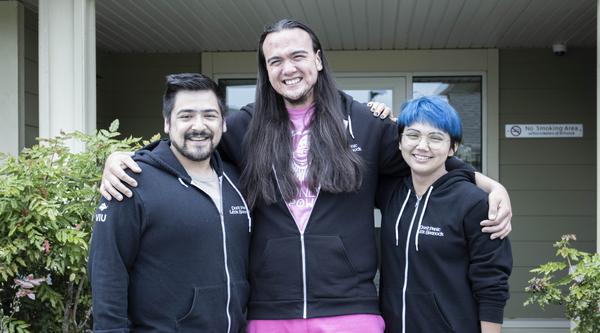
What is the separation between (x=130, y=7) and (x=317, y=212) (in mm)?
3143

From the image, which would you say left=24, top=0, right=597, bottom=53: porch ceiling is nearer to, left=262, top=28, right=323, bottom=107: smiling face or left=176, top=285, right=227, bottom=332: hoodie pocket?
left=262, top=28, right=323, bottom=107: smiling face

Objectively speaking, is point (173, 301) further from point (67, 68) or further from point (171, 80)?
point (67, 68)

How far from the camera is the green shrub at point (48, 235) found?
9.69ft

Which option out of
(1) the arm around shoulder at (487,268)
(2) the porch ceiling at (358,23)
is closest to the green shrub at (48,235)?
(1) the arm around shoulder at (487,268)

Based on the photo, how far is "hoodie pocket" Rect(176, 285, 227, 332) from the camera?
203 centimetres

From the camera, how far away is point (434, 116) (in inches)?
88.9

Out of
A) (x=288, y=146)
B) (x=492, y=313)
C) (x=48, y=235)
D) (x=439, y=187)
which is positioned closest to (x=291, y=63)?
(x=288, y=146)

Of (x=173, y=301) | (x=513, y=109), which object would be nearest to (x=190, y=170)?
(x=173, y=301)

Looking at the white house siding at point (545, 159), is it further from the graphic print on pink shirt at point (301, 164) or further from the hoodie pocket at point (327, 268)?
the hoodie pocket at point (327, 268)

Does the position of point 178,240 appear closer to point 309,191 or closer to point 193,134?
point 193,134

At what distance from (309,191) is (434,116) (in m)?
0.50

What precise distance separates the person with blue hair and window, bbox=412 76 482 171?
406cm

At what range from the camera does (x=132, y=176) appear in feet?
6.72

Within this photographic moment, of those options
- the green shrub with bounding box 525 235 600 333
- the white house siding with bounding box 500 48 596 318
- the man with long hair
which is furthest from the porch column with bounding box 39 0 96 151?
the white house siding with bounding box 500 48 596 318
